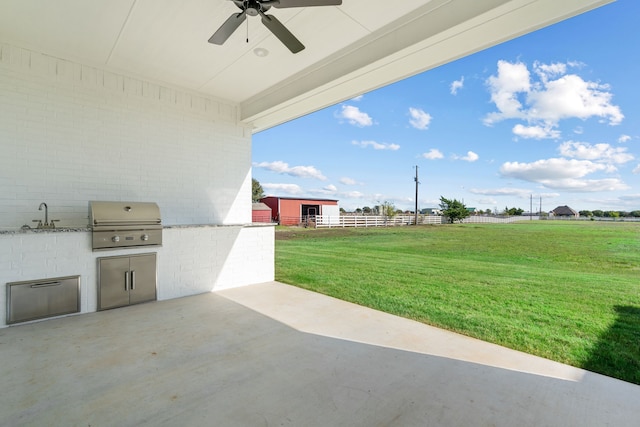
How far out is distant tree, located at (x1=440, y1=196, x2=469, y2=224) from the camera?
396 inches

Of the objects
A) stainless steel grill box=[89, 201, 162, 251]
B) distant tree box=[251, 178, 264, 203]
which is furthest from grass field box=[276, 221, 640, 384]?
distant tree box=[251, 178, 264, 203]

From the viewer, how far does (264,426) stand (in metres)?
1.51

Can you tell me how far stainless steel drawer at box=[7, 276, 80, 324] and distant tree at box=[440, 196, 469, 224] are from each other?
33.5ft

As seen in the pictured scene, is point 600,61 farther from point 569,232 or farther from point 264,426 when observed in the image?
point 264,426

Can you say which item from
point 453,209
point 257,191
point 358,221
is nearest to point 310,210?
point 358,221

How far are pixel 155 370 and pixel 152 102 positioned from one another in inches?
152

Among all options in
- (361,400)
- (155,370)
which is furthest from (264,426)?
(155,370)

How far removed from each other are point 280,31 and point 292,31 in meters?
0.75

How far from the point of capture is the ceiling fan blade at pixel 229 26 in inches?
86.0

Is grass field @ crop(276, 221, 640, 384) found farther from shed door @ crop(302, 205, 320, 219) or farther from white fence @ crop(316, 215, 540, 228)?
shed door @ crop(302, 205, 320, 219)

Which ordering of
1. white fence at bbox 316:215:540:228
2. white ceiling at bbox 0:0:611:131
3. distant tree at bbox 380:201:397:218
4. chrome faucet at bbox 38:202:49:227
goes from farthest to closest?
distant tree at bbox 380:201:397:218
white fence at bbox 316:215:540:228
chrome faucet at bbox 38:202:49:227
white ceiling at bbox 0:0:611:131

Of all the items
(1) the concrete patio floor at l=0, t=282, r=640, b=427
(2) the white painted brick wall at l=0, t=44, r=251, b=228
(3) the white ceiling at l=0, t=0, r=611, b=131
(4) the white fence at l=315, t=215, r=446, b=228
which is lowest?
(1) the concrete patio floor at l=0, t=282, r=640, b=427

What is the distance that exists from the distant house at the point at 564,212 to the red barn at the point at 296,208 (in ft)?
35.2

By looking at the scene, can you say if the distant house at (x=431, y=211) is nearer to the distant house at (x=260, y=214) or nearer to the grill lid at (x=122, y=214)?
the distant house at (x=260, y=214)
